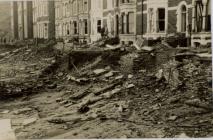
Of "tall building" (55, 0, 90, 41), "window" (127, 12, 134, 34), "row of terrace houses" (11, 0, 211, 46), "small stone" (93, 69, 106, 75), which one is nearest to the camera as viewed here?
"small stone" (93, 69, 106, 75)

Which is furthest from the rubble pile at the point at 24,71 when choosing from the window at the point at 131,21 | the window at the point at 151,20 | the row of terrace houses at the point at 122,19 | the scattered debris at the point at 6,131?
the window at the point at 131,21

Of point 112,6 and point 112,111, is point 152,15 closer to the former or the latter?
point 112,6

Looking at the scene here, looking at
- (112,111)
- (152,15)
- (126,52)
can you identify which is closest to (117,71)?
(126,52)

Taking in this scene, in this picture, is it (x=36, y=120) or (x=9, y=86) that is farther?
(x=9, y=86)

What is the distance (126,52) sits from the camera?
27.3ft

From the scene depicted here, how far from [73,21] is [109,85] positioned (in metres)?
4.19

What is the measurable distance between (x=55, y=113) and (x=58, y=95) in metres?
0.88

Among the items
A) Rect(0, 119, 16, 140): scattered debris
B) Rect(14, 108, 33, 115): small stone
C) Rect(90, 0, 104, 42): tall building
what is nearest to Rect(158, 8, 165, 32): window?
Rect(90, 0, 104, 42): tall building

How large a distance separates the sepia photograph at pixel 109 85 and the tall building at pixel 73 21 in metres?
0.08

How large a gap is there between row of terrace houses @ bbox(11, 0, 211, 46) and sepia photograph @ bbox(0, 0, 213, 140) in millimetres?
57

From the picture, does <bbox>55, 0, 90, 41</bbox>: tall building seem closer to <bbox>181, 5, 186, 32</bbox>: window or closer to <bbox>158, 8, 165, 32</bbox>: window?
<bbox>158, 8, 165, 32</bbox>: window

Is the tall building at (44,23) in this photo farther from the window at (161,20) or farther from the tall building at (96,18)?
the window at (161,20)

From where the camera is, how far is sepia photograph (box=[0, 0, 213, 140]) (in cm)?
566

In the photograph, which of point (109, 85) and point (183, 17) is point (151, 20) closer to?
point (183, 17)
